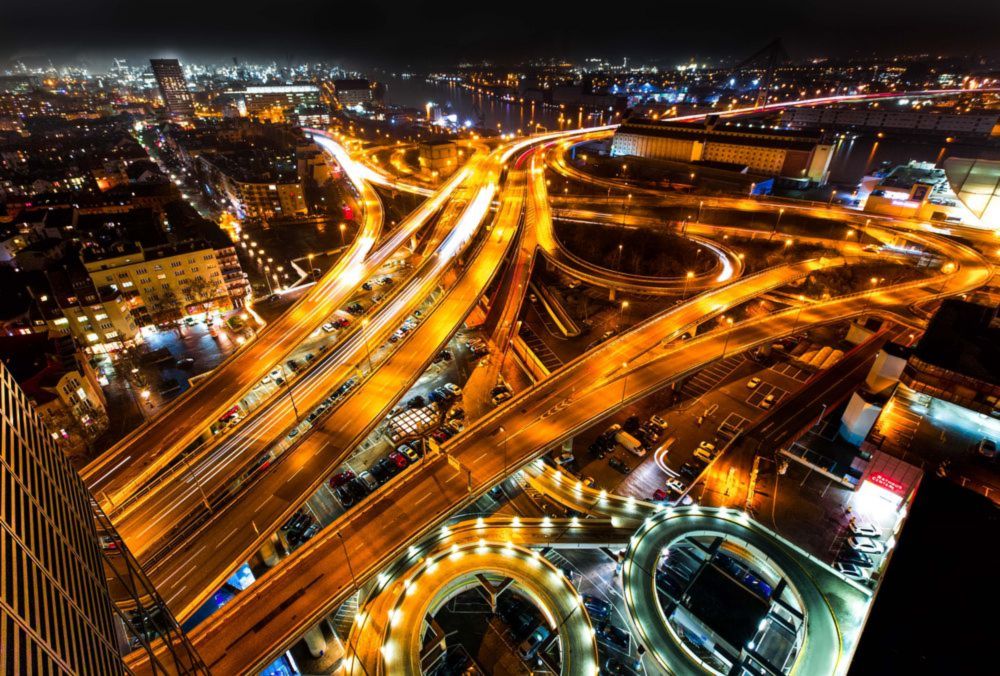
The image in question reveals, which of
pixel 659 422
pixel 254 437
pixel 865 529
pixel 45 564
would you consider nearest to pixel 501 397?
pixel 659 422

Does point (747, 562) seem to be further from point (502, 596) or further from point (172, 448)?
point (172, 448)

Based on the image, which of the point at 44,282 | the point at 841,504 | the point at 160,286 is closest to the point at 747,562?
the point at 841,504

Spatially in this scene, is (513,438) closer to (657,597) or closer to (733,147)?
(657,597)

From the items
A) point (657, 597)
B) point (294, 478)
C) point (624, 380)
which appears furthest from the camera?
point (624, 380)

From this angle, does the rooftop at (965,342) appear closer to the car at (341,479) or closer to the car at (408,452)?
the car at (408,452)

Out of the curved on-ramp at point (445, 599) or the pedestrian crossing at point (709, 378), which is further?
the pedestrian crossing at point (709, 378)

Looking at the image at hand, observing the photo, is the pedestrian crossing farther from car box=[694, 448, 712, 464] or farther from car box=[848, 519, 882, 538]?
car box=[848, 519, 882, 538]

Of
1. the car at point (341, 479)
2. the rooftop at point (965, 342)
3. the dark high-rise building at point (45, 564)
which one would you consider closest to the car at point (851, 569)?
the rooftop at point (965, 342)
